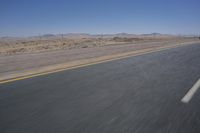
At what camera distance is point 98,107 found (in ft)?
11.4

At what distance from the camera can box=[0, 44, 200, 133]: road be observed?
2.70 metres

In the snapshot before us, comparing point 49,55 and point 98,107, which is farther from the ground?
point 49,55

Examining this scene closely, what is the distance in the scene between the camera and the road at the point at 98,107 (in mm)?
2703

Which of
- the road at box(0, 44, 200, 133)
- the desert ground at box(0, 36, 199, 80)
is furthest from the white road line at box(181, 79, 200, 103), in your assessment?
the desert ground at box(0, 36, 199, 80)

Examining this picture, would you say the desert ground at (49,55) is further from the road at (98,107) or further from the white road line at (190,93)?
the white road line at (190,93)

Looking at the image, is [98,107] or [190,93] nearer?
[98,107]

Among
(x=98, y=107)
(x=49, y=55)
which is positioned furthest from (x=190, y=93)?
(x=49, y=55)

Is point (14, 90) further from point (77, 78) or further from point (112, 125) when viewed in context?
point (112, 125)

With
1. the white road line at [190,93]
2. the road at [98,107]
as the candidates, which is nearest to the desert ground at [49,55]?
the road at [98,107]

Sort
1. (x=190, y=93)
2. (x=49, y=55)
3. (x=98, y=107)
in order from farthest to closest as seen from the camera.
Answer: (x=49, y=55) → (x=190, y=93) → (x=98, y=107)

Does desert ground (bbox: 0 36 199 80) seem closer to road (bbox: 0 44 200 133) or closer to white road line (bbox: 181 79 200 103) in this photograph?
road (bbox: 0 44 200 133)

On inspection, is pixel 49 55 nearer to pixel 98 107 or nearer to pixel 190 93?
pixel 98 107

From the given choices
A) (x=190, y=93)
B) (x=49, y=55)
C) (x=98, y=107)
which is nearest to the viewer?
(x=98, y=107)

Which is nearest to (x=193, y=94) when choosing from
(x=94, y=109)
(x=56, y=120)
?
(x=94, y=109)
